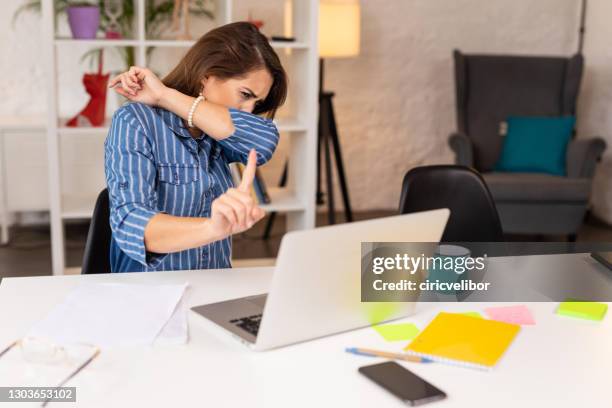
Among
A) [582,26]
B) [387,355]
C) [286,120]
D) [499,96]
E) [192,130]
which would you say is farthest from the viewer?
[582,26]

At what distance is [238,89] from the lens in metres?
1.96

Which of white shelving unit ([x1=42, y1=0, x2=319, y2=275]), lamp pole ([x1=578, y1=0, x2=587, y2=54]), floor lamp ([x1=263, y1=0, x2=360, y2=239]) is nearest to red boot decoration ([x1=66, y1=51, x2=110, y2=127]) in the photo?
white shelving unit ([x1=42, y1=0, x2=319, y2=275])

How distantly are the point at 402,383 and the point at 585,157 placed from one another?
3.82m

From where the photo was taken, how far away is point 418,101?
5.77 meters

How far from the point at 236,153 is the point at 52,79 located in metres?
1.90

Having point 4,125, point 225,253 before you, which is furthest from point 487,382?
point 4,125

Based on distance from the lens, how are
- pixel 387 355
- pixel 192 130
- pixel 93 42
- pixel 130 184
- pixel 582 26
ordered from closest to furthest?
pixel 387 355 → pixel 130 184 → pixel 192 130 → pixel 93 42 → pixel 582 26

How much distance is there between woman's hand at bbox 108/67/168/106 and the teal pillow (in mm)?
3472

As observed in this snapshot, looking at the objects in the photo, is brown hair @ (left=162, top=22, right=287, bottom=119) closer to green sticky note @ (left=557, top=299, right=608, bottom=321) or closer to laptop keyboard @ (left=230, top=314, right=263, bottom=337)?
laptop keyboard @ (left=230, top=314, right=263, bottom=337)

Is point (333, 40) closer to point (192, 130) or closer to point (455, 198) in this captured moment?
point (455, 198)

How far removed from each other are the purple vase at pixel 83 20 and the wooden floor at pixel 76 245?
45.8 inches

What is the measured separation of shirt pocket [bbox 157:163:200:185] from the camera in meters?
1.91

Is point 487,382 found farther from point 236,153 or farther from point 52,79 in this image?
point 52,79

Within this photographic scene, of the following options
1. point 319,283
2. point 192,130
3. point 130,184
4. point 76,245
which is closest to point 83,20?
point 76,245
